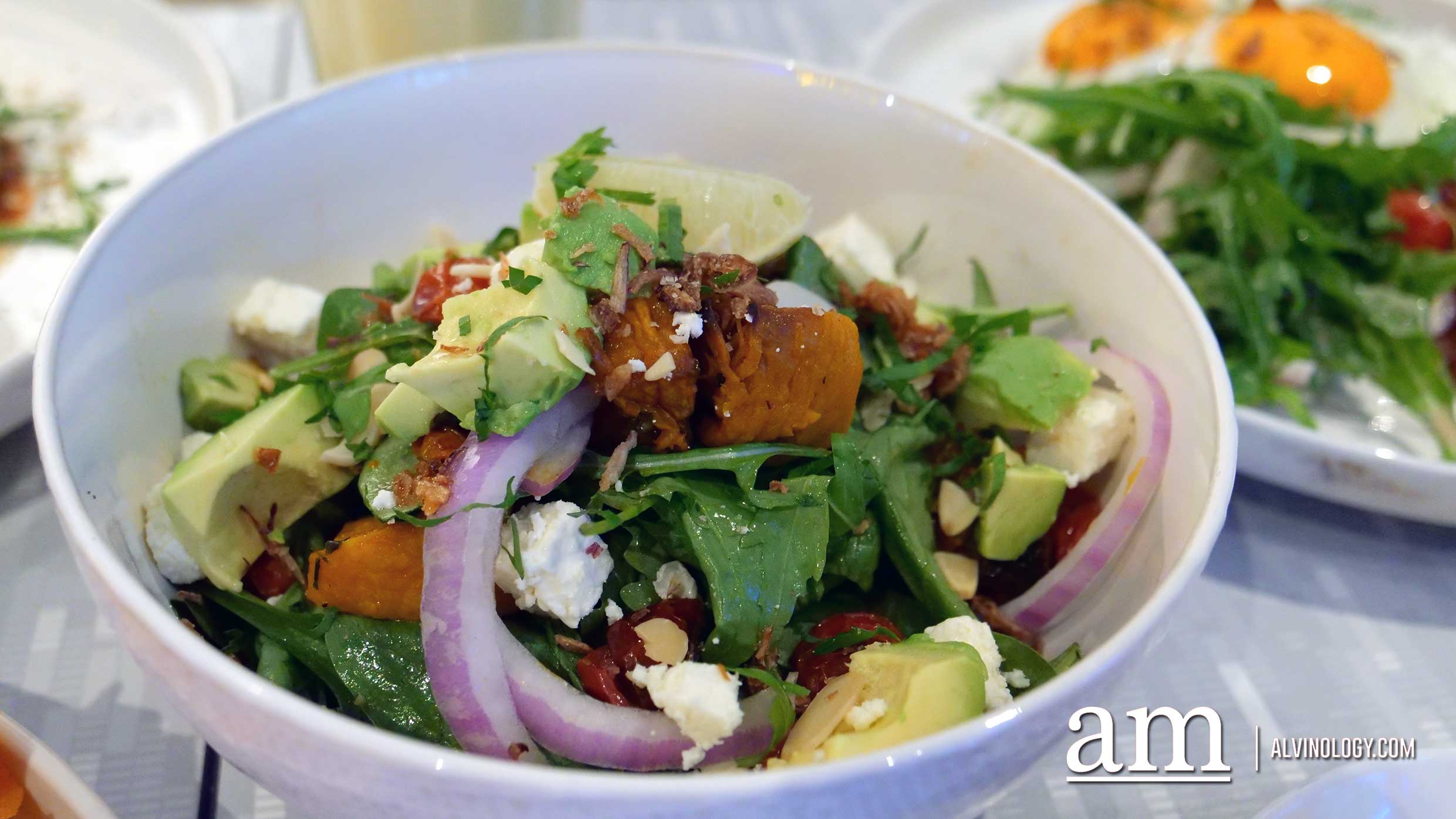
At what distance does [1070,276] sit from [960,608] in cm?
52

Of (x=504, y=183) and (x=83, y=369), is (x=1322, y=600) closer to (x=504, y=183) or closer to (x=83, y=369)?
(x=504, y=183)

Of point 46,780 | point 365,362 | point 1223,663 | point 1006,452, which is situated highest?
point 365,362

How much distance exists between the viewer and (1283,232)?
5.95 feet

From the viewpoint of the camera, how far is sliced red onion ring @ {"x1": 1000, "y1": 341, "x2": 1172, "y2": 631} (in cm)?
111

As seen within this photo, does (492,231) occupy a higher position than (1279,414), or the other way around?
(492,231)

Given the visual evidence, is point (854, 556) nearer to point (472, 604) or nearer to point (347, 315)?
point (472, 604)

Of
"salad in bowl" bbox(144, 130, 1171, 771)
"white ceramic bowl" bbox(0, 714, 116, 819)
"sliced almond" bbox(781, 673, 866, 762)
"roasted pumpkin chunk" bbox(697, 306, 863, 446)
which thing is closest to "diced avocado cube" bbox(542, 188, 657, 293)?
"salad in bowl" bbox(144, 130, 1171, 771)

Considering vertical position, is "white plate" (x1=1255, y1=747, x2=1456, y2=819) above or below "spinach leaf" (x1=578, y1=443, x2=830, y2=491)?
below

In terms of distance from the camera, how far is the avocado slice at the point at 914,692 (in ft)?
2.64

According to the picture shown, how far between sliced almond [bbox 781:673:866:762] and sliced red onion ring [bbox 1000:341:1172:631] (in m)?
0.33

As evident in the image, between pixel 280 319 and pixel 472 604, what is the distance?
1.80ft

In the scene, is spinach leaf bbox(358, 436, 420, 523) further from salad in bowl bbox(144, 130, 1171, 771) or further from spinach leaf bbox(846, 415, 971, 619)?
spinach leaf bbox(846, 415, 971, 619)

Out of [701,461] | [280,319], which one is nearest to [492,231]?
[280,319]

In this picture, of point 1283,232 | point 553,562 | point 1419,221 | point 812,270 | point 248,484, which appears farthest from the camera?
point 1419,221
